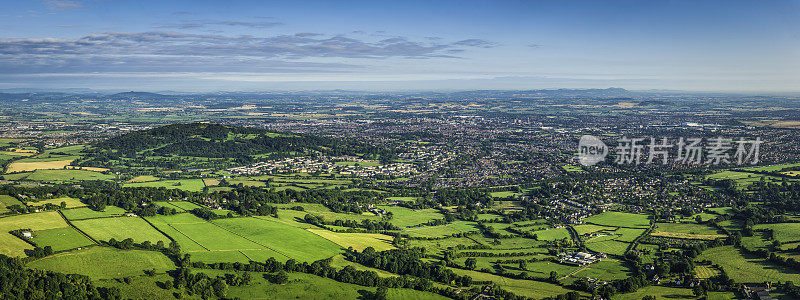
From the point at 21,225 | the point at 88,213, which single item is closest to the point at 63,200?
the point at 88,213

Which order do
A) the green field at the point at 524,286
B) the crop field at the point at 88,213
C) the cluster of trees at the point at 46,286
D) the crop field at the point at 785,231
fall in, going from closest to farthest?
the cluster of trees at the point at 46,286 < the green field at the point at 524,286 < the crop field at the point at 785,231 < the crop field at the point at 88,213

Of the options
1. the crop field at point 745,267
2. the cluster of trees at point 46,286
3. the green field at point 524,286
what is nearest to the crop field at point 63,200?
the cluster of trees at point 46,286

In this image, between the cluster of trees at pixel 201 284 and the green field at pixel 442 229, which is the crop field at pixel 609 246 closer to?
the green field at pixel 442 229

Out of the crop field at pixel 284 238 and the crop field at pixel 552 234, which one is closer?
the crop field at pixel 284 238

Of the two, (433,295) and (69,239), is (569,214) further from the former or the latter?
(69,239)

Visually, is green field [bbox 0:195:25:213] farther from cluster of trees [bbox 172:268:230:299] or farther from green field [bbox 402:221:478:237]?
green field [bbox 402:221:478:237]

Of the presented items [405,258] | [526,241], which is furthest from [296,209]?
[526,241]
